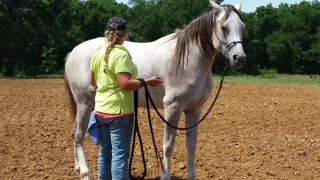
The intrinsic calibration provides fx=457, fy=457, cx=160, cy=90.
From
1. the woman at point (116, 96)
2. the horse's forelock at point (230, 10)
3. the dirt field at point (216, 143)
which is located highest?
the horse's forelock at point (230, 10)

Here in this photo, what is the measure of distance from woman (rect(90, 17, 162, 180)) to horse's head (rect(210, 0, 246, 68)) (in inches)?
43.3

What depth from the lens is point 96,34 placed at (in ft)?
213

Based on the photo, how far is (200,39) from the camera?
5363mm

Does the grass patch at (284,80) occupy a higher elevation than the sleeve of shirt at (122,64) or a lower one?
lower

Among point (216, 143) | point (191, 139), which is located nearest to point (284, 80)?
point (216, 143)

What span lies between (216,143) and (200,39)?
340 centimetres

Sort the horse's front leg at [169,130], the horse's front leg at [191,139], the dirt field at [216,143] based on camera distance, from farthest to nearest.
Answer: the dirt field at [216,143], the horse's front leg at [191,139], the horse's front leg at [169,130]

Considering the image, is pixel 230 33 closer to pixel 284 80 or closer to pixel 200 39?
pixel 200 39

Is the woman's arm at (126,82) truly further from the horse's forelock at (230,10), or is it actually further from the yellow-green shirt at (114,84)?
the horse's forelock at (230,10)

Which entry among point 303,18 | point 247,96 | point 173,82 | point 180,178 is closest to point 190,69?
point 173,82

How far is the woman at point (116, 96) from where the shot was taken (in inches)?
159

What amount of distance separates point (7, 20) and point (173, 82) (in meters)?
32.5

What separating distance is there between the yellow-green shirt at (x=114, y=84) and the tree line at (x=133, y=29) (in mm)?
32833

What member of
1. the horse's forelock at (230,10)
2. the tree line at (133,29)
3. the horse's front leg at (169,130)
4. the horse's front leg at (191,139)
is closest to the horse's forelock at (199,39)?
the horse's forelock at (230,10)
